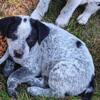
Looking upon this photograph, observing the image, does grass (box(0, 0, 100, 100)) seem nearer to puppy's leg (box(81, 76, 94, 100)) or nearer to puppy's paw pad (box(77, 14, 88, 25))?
puppy's paw pad (box(77, 14, 88, 25))

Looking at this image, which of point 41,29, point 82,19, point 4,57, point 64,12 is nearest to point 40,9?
point 64,12

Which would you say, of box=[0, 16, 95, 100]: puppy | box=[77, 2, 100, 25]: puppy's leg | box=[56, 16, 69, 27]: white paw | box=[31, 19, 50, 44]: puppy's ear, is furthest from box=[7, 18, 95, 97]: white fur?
box=[77, 2, 100, 25]: puppy's leg

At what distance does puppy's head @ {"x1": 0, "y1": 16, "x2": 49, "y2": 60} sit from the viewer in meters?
6.02

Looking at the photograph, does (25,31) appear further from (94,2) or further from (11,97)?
(94,2)

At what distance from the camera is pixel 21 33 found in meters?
6.01

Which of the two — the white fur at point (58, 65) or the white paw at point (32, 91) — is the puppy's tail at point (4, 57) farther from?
the white paw at point (32, 91)

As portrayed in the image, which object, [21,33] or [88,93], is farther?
[88,93]

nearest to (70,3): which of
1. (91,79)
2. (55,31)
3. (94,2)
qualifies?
(94,2)

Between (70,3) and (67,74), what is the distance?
5.00 feet

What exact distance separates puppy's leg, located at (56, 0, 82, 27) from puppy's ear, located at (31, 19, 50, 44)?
1194mm

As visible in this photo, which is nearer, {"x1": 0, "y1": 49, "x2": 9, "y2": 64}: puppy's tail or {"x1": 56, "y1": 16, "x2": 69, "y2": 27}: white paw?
{"x1": 0, "y1": 49, "x2": 9, "y2": 64}: puppy's tail

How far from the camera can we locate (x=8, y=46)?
6.37m

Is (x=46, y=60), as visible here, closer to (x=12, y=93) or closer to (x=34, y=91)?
(x=34, y=91)

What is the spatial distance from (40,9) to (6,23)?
1.45m
